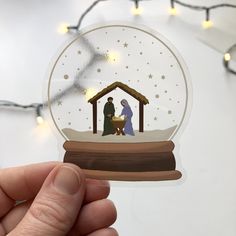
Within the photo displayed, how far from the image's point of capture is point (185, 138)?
962 mm

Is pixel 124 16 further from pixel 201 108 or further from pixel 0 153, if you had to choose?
pixel 0 153

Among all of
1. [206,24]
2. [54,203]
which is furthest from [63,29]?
[54,203]

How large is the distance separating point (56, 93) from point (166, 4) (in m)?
0.55

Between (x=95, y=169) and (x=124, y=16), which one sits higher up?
(x=124, y=16)

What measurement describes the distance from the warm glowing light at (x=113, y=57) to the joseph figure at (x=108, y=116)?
0.19 ft

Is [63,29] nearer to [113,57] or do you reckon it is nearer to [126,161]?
[113,57]

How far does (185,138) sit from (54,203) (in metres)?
0.48

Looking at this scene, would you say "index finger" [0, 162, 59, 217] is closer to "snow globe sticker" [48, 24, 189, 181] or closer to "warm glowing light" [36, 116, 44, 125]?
"snow globe sticker" [48, 24, 189, 181]

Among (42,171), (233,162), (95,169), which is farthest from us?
(233,162)

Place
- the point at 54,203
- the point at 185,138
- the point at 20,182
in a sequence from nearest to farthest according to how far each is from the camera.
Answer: the point at 54,203 → the point at 20,182 → the point at 185,138

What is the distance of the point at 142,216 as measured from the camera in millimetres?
969

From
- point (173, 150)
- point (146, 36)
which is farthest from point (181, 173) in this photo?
point (146, 36)

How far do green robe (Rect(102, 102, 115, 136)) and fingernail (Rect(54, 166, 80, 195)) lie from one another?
73 millimetres

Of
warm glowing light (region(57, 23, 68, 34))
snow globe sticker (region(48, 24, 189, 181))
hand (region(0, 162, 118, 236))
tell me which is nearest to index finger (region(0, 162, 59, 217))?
hand (region(0, 162, 118, 236))
